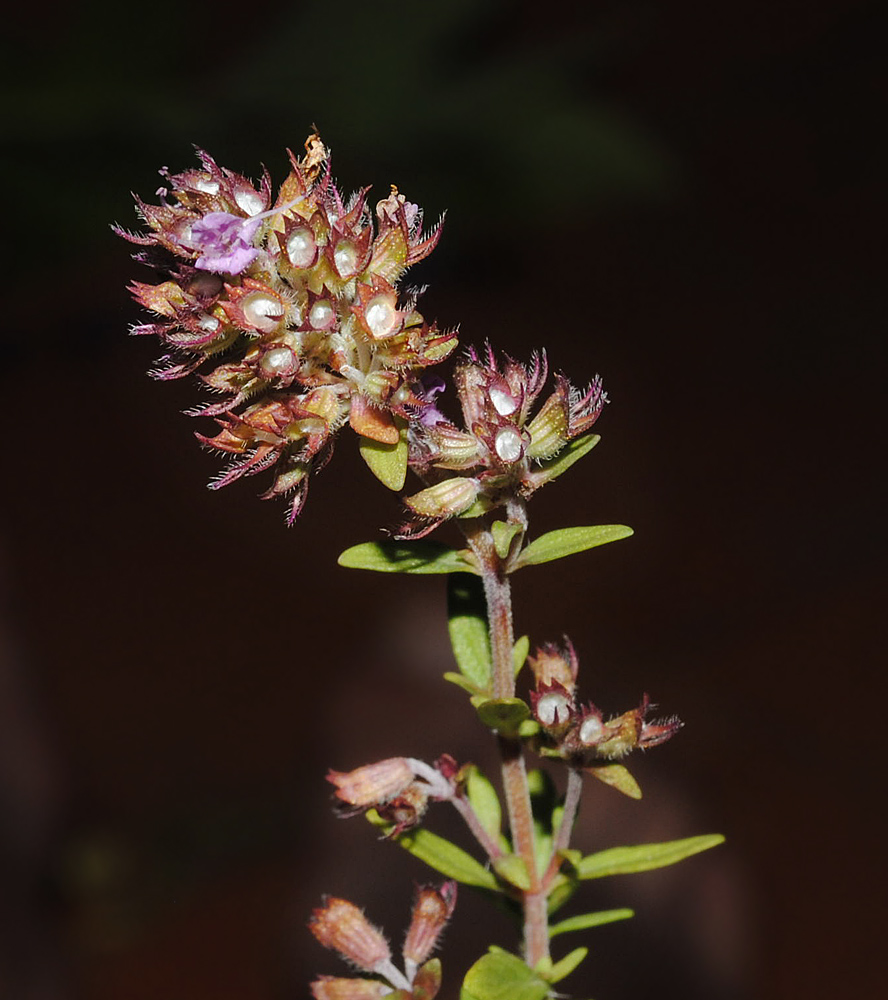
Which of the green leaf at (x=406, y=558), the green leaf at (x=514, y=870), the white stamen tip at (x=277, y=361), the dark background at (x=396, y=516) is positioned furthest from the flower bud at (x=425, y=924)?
the dark background at (x=396, y=516)

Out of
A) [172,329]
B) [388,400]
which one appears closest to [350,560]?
[388,400]

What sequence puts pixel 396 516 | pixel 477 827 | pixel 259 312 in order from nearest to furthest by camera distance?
pixel 259 312, pixel 477 827, pixel 396 516

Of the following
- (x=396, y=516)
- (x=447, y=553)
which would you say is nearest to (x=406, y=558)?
(x=447, y=553)

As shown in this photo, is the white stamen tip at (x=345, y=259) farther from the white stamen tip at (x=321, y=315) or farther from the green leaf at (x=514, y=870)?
the green leaf at (x=514, y=870)

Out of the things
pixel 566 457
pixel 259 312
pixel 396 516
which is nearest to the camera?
pixel 259 312

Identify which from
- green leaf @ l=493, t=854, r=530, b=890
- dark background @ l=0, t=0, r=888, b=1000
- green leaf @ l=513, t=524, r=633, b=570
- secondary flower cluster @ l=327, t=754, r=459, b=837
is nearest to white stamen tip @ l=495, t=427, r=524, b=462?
green leaf @ l=513, t=524, r=633, b=570

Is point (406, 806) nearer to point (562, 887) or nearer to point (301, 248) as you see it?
point (562, 887)
